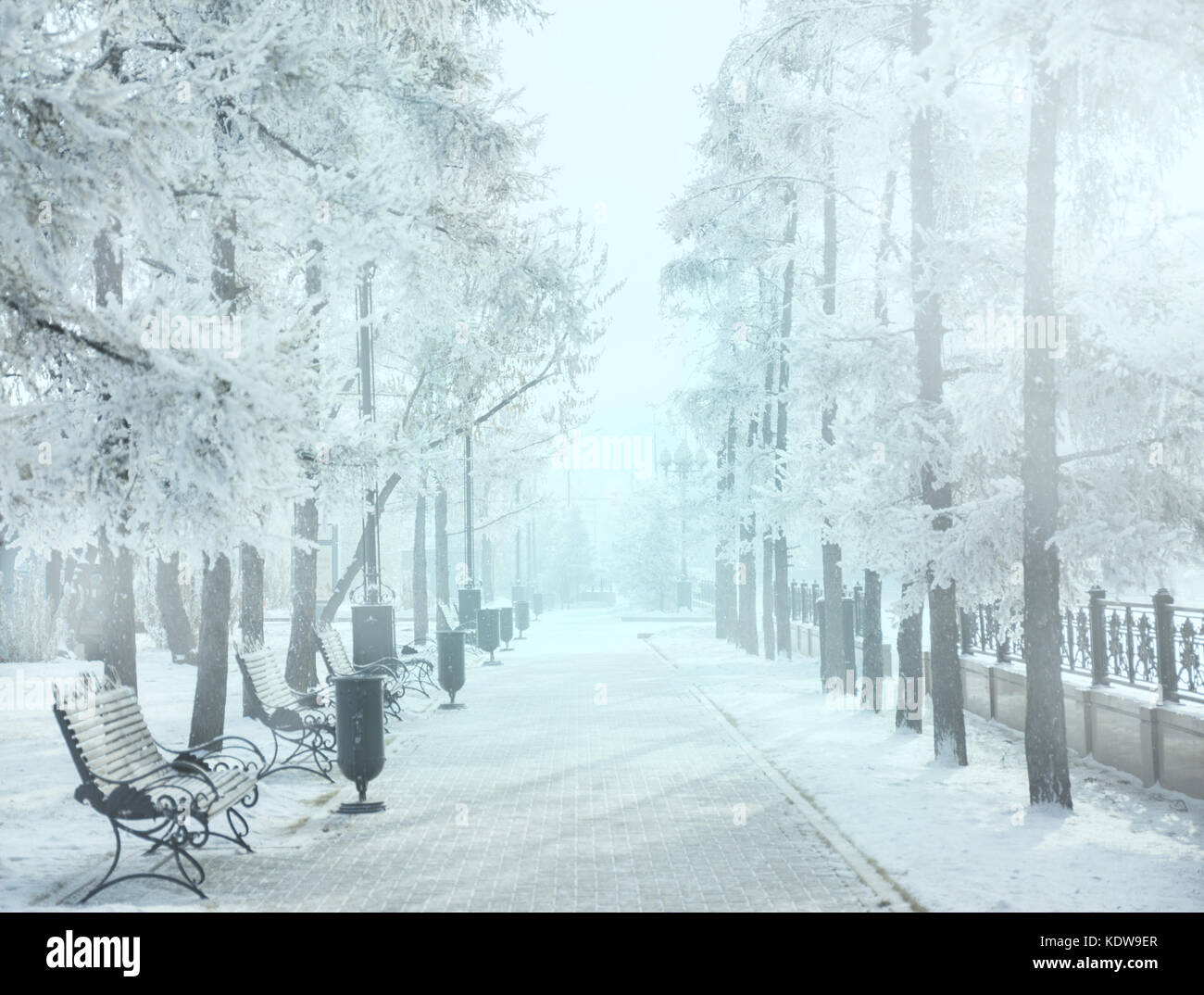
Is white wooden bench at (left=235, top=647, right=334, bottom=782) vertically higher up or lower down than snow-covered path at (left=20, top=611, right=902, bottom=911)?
higher up

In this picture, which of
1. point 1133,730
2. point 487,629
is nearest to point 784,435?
point 487,629

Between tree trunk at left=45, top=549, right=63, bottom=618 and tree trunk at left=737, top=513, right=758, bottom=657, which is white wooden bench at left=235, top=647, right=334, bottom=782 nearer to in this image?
tree trunk at left=45, top=549, right=63, bottom=618

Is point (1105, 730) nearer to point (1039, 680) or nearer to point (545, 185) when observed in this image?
point (1039, 680)

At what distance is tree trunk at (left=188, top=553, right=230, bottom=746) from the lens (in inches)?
502

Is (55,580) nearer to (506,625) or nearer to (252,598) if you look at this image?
(506,625)

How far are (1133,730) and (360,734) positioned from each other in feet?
22.8

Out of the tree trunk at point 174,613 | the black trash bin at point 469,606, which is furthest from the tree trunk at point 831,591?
the tree trunk at point 174,613

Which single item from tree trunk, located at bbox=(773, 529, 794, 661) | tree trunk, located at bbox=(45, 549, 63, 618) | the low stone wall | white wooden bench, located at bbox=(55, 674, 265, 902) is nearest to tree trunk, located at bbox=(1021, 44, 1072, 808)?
the low stone wall

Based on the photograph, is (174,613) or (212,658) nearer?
(212,658)

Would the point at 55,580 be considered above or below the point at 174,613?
above

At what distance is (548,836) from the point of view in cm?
905

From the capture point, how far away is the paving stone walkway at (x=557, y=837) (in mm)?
7363

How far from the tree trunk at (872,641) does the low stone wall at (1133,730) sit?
212 cm

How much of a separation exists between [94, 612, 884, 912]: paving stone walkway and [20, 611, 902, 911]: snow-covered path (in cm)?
2
